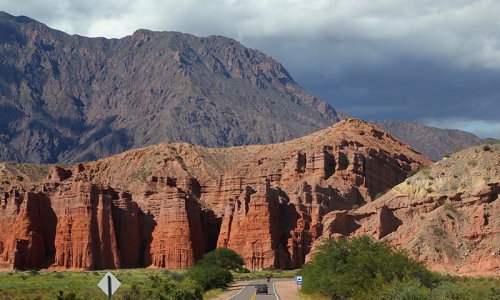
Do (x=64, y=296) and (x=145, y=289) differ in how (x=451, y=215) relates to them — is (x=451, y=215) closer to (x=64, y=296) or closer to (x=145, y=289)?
(x=145, y=289)

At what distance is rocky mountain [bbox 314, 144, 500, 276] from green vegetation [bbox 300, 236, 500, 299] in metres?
14.7

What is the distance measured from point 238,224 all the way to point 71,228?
2967 cm

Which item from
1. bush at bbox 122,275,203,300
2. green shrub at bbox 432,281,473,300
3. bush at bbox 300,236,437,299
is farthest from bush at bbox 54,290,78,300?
green shrub at bbox 432,281,473,300

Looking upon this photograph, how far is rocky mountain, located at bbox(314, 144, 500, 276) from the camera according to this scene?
84625 mm

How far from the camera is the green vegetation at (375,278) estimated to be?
43031 mm

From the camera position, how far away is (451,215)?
93.6 meters

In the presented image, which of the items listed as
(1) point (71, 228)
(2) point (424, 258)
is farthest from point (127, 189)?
(2) point (424, 258)

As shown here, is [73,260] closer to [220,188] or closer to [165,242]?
[165,242]

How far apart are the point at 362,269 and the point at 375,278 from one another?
245cm

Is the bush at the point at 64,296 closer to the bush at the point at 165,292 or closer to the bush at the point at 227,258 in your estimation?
the bush at the point at 165,292

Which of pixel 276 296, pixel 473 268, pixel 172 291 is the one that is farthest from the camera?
pixel 473 268

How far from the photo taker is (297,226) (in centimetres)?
16150

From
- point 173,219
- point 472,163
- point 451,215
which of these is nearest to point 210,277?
point 451,215

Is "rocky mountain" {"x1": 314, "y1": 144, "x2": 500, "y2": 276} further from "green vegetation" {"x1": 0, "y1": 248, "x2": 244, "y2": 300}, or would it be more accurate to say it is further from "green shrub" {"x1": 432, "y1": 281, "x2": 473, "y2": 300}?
"green shrub" {"x1": 432, "y1": 281, "x2": 473, "y2": 300}
